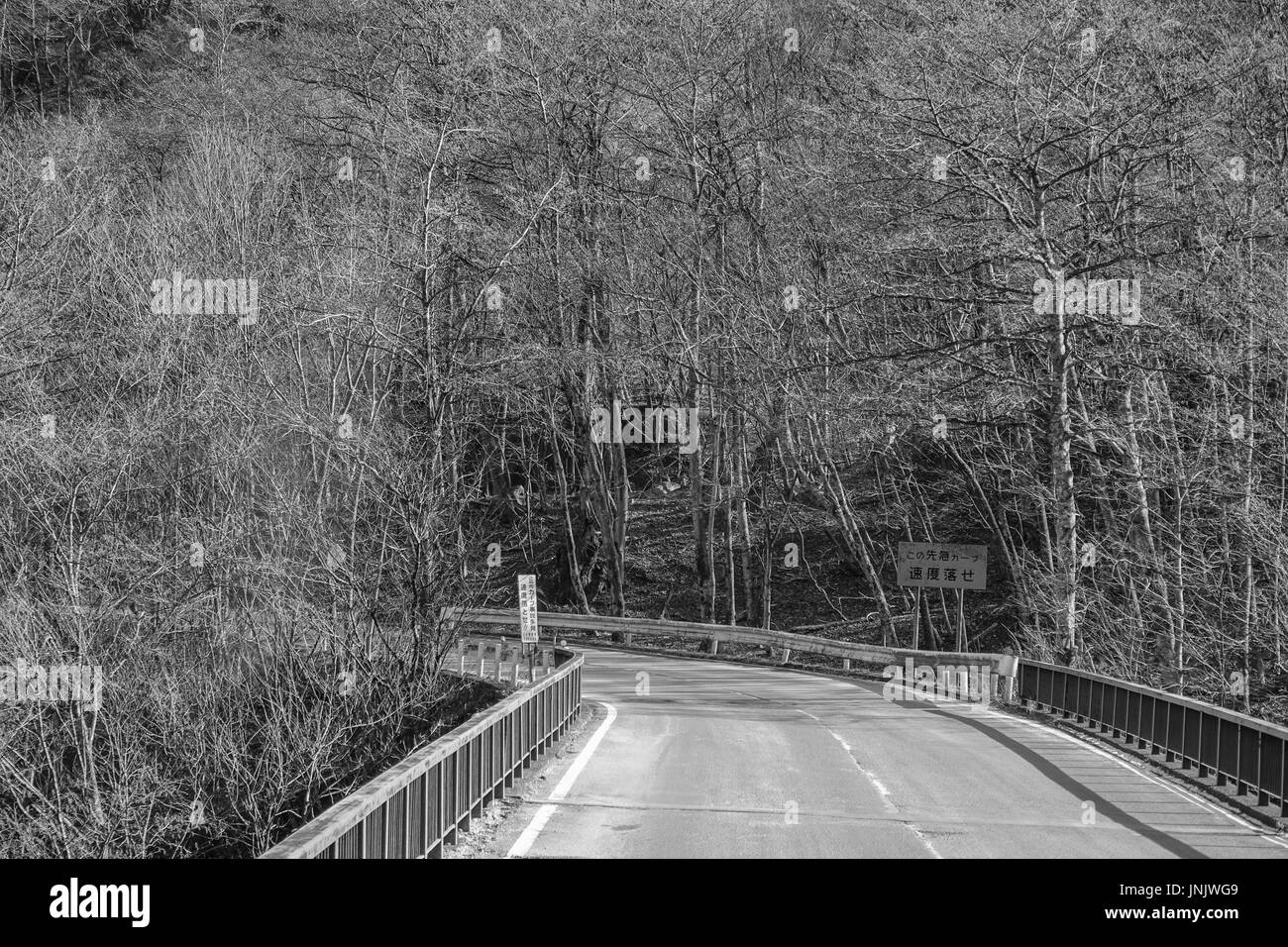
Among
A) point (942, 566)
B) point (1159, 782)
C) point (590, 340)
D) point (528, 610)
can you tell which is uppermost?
point (590, 340)

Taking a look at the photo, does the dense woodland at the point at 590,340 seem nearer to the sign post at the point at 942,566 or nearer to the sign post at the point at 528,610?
the sign post at the point at 942,566

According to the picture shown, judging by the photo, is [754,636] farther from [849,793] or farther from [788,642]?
[849,793]

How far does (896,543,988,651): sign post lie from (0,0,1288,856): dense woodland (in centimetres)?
148

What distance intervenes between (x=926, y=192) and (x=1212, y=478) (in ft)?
28.3

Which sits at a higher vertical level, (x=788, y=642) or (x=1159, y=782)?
(x=788, y=642)

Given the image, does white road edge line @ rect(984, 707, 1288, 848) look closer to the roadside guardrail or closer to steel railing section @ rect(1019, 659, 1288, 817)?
steel railing section @ rect(1019, 659, 1288, 817)

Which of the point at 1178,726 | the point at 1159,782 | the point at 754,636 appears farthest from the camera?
the point at 754,636

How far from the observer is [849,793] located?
559 inches

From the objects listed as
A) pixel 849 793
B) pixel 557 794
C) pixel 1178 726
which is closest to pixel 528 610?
pixel 557 794

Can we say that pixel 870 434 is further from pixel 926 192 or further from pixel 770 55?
pixel 770 55

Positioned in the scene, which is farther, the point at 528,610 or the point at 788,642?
the point at 788,642

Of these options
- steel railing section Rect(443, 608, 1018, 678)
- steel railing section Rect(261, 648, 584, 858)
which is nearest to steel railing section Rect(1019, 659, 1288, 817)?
steel railing section Rect(443, 608, 1018, 678)

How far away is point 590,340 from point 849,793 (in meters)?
26.7

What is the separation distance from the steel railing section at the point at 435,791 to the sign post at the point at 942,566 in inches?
486
